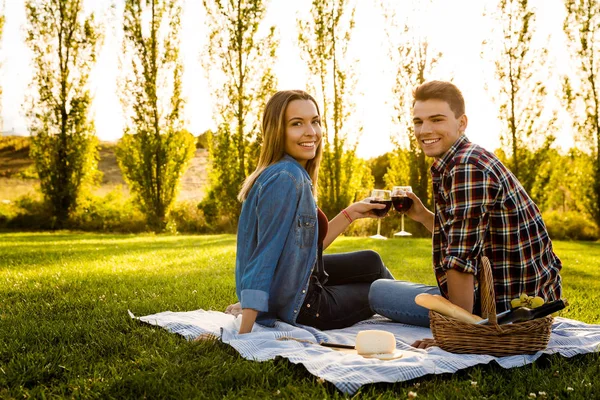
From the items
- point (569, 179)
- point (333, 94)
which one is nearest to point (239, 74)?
point (333, 94)

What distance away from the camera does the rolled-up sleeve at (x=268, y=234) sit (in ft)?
11.3

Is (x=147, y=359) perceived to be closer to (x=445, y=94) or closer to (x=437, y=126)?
(x=437, y=126)

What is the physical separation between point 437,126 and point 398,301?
1.42 metres

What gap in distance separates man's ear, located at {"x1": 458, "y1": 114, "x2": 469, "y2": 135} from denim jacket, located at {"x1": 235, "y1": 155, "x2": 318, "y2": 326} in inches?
41.9

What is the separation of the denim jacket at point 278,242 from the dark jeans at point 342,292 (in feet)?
0.70

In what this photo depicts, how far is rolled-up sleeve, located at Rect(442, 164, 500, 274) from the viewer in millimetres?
3084

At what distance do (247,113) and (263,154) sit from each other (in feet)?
46.7

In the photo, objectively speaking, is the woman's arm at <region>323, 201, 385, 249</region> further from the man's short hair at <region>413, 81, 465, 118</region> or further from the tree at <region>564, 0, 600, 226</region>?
the tree at <region>564, 0, 600, 226</region>

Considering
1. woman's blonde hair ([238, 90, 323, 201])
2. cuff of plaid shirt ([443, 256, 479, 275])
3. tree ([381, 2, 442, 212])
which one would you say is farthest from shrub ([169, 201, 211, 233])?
cuff of plaid shirt ([443, 256, 479, 275])

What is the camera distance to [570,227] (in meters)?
17.4

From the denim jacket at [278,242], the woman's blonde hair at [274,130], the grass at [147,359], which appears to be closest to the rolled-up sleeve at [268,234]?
the denim jacket at [278,242]

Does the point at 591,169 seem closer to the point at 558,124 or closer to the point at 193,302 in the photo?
the point at 558,124

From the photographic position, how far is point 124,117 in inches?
714

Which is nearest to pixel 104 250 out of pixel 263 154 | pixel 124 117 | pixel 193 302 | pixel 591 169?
pixel 193 302
